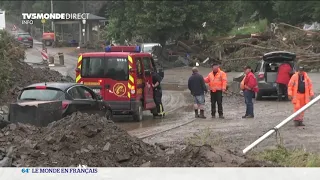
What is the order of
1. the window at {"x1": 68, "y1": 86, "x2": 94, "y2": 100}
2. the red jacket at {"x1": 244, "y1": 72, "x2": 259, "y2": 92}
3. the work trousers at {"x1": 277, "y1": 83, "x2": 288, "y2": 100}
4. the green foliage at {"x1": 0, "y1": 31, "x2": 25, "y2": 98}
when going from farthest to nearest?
the work trousers at {"x1": 277, "y1": 83, "x2": 288, "y2": 100}
the green foliage at {"x1": 0, "y1": 31, "x2": 25, "y2": 98}
the red jacket at {"x1": 244, "y1": 72, "x2": 259, "y2": 92}
the window at {"x1": 68, "y1": 86, "x2": 94, "y2": 100}

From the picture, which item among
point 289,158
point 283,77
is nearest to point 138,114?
point 283,77

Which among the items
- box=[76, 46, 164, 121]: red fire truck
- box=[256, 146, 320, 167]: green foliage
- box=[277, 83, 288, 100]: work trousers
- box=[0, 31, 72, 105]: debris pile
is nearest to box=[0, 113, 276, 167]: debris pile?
box=[256, 146, 320, 167]: green foliage

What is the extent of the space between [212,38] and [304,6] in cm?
1194

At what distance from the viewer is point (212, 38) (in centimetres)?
4619

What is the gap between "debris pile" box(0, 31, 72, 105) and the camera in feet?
66.4

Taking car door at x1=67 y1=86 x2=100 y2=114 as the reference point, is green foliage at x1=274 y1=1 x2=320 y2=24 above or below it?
above

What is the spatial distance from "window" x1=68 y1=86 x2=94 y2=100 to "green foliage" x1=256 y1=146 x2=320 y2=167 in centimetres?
688

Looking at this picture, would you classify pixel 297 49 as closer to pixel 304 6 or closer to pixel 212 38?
pixel 212 38

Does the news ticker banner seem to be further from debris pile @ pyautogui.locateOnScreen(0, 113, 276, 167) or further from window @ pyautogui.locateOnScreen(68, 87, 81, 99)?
window @ pyautogui.locateOnScreen(68, 87, 81, 99)

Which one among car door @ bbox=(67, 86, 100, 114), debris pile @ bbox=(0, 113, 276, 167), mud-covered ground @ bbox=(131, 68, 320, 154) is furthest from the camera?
car door @ bbox=(67, 86, 100, 114)

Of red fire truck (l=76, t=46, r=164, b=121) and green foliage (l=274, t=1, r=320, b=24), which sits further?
green foliage (l=274, t=1, r=320, b=24)

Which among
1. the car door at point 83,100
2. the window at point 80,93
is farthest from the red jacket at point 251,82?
the window at point 80,93

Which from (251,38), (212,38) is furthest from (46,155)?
(212,38)

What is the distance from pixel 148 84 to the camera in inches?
706
